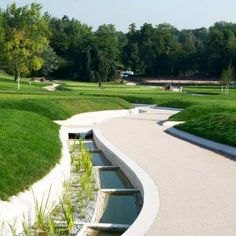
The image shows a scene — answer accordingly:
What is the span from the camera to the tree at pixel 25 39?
56.7 m

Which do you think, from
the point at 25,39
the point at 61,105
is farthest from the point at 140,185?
the point at 25,39

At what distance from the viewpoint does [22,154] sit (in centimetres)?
1088

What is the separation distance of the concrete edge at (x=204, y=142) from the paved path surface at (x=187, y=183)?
0.44 m

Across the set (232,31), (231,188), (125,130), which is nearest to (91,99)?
(125,130)

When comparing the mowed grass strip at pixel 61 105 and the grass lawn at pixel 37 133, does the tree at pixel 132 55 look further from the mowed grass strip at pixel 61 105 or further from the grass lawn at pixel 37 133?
the grass lawn at pixel 37 133

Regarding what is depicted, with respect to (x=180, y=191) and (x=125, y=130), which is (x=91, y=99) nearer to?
(x=125, y=130)

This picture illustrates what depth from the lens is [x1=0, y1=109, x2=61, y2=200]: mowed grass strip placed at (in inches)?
348

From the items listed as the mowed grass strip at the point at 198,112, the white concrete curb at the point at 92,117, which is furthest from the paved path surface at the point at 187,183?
the mowed grass strip at the point at 198,112

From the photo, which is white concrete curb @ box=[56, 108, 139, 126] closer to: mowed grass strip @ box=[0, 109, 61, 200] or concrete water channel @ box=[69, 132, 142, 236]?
mowed grass strip @ box=[0, 109, 61, 200]

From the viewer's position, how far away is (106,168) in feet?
43.7

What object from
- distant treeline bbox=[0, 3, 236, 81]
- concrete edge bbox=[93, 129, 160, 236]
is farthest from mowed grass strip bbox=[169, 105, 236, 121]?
distant treeline bbox=[0, 3, 236, 81]

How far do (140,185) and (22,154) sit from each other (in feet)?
9.00

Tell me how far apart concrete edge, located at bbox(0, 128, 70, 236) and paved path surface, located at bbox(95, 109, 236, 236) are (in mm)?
2044

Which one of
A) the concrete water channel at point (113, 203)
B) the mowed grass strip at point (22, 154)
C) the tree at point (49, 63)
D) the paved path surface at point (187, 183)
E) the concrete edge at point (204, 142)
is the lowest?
the concrete water channel at point (113, 203)
